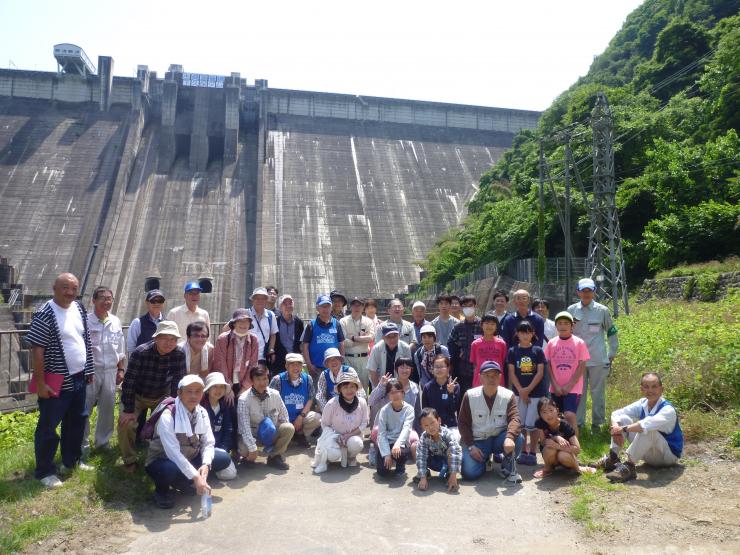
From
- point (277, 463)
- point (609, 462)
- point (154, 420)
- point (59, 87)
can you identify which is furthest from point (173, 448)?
point (59, 87)

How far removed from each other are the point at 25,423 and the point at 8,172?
26.4 metres

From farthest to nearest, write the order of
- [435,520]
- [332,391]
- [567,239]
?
1. [567,239]
2. [332,391]
3. [435,520]

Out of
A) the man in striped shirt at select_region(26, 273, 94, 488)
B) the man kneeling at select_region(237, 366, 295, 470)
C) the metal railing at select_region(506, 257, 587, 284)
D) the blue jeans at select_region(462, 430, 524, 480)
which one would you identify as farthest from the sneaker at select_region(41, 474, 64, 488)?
the metal railing at select_region(506, 257, 587, 284)

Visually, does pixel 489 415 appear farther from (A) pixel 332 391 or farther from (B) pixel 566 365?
(A) pixel 332 391

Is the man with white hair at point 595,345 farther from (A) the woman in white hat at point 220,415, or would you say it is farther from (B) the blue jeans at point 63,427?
(B) the blue jeans at point 63,427

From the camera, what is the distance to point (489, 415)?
5.39 meters

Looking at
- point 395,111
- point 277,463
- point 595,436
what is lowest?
point 277,463

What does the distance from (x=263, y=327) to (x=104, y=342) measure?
1770 mm

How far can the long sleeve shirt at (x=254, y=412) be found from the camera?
5.68m

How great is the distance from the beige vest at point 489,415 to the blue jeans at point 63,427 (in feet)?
11.8

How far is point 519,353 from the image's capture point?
5879 mm

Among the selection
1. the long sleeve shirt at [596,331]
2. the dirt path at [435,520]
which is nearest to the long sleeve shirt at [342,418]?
the dirt path at [435,520]

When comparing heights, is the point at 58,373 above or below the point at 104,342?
below

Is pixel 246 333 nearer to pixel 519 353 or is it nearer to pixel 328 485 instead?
pixel 328 485
